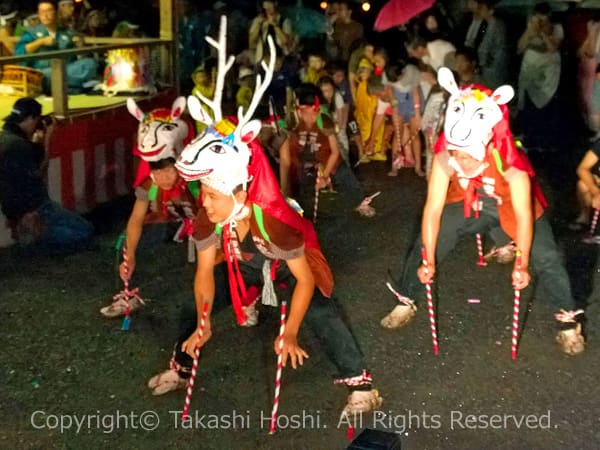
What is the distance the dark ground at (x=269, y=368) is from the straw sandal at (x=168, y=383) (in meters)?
0.05

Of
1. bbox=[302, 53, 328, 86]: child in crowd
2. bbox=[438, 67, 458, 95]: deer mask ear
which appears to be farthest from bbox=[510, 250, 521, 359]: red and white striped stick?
bbox=[302, 53, 328, 86]: child in crowd

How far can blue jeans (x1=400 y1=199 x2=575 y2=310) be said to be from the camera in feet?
18.5

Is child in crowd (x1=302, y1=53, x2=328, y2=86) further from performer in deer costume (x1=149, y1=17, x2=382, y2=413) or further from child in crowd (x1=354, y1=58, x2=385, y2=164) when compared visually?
performer in deer costume (x1=149, y1=17, x2=382, y2=413)

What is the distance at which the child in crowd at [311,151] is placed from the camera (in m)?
8.04

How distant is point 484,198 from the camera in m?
5.68

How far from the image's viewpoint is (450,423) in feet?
15.8

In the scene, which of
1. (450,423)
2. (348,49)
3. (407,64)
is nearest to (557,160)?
(407,64)

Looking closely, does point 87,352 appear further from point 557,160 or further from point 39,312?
point 557,160

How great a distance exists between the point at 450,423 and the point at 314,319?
946 millimetres

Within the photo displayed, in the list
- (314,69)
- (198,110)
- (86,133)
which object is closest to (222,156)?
(198,110)

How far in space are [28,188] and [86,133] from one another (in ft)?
4.51

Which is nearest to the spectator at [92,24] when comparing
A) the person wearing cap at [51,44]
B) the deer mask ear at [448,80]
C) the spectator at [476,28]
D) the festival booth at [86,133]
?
the person wearing cap at [51,44]

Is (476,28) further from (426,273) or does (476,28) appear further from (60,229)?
(426,273)

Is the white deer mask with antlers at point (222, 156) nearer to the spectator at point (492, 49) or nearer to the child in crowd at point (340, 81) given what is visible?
the child in crowd at point (340, 81)
